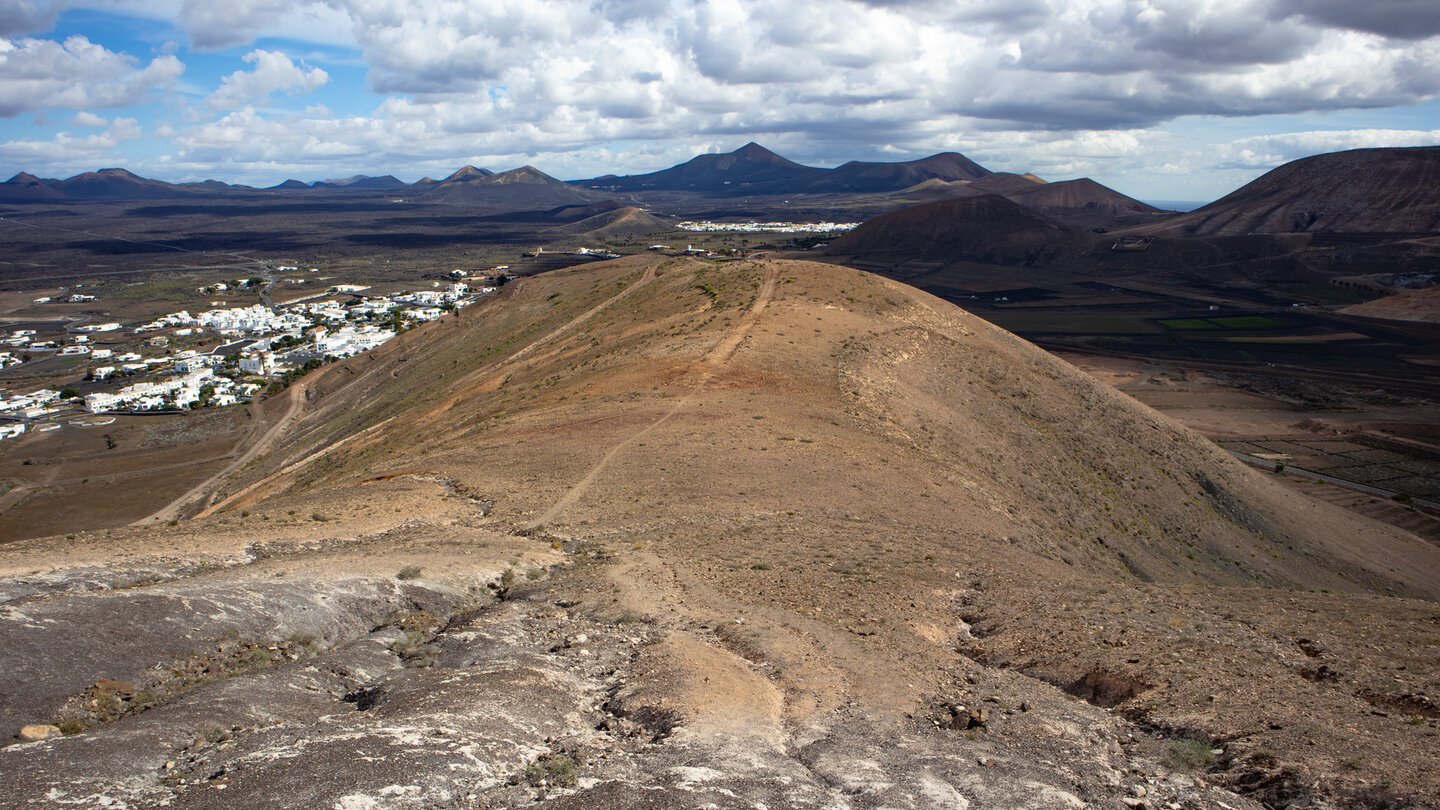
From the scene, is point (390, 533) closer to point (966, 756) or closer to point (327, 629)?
point (327, 629)

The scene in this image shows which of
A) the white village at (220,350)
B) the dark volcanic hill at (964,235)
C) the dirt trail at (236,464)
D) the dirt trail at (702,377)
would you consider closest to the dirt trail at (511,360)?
the dirt trail at (236,464)

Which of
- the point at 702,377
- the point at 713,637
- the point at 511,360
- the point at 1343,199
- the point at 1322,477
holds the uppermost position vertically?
the point at 1343,199

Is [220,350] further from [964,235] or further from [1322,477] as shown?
[964,235]

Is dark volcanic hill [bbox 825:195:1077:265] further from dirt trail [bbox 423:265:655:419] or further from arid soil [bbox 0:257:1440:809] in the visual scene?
arid soil [bbox 0:257:1440:809]

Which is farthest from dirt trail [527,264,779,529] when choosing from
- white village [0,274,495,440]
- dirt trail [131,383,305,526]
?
white village [0,274,495,440]

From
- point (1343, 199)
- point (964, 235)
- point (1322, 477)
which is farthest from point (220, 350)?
point (1343, 199)

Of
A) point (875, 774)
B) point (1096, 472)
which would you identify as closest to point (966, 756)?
point (875, 774)
